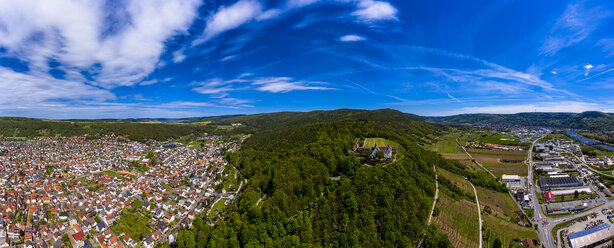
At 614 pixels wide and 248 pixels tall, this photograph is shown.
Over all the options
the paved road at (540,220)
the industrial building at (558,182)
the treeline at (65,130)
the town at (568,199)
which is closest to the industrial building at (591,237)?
the town at (568,199)

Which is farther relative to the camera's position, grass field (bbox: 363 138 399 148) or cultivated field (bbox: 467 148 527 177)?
cultivated field (bbox: 467 148 527 177)

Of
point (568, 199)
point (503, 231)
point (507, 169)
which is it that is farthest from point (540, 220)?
point (507, 169)

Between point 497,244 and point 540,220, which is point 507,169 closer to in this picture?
point 540,220

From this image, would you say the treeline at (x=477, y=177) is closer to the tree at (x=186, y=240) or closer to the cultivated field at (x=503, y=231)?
the cultivated field at (x=503, y=231)

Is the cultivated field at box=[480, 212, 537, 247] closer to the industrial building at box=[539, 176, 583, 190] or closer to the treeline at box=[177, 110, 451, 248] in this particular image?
Answer: the treeline at box=[177, 110, 451, 248]

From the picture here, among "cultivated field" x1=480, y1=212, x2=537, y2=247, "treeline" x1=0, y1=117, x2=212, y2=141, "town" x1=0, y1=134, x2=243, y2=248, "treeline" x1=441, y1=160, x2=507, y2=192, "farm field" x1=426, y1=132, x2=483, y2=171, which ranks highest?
"treeline" x1=0, y1=117, x2=212, y2=141

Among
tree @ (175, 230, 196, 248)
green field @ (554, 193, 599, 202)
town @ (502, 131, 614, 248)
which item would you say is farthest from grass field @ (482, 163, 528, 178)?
tree @ (175, 230, 196, 248)
